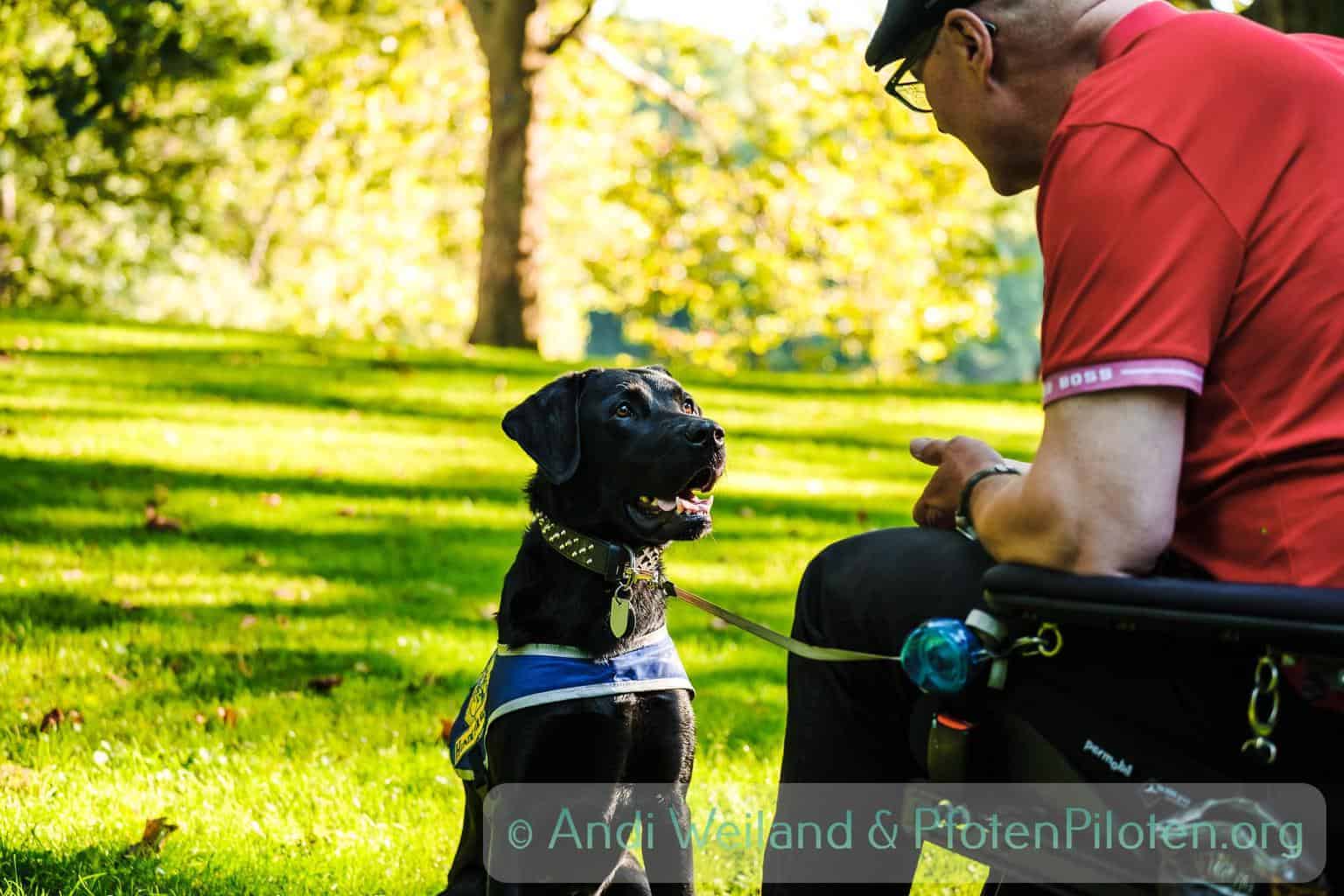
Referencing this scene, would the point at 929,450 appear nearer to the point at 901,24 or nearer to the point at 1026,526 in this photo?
the point at 1026,526

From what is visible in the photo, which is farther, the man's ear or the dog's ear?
the dog's ear

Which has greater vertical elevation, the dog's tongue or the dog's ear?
the dog's ear

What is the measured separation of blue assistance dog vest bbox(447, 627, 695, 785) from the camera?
2.96m

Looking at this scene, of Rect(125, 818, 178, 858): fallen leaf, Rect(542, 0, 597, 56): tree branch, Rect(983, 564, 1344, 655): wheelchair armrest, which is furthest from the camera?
Rect(542, 0, 597, 56): tree branch

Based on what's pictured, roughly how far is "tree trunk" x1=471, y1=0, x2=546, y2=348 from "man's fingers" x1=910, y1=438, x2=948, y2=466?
12.9 metres

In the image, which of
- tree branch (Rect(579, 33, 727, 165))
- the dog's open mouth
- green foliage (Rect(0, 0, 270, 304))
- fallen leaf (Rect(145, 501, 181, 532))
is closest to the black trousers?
the dog's open mouth

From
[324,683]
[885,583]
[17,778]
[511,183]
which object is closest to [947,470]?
[885,583]

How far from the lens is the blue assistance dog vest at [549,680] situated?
296 centimetres

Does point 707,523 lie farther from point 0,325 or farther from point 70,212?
point 70,212

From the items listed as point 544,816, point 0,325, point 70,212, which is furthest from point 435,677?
point 70,212

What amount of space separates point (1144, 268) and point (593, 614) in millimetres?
1597

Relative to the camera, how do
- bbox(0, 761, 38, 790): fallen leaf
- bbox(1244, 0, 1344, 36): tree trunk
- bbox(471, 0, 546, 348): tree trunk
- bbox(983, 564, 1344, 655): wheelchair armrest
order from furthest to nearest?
bbox(471, 0, 546, 348): tree trunk → bbox(1244, 0, 1344, 36): tree trunk → bbox(0, 761, 38, 790): fallen leaf → bbox(983, 564, 1344, 655): wheelchair armrest

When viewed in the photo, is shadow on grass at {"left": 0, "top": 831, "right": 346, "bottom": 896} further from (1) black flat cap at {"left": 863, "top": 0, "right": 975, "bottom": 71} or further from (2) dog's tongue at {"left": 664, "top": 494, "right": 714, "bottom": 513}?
(1) black flat cap at {"left": 863, "top": 0, "right": 975, "bottom": 71}

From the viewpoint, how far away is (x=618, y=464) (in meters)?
3.25
